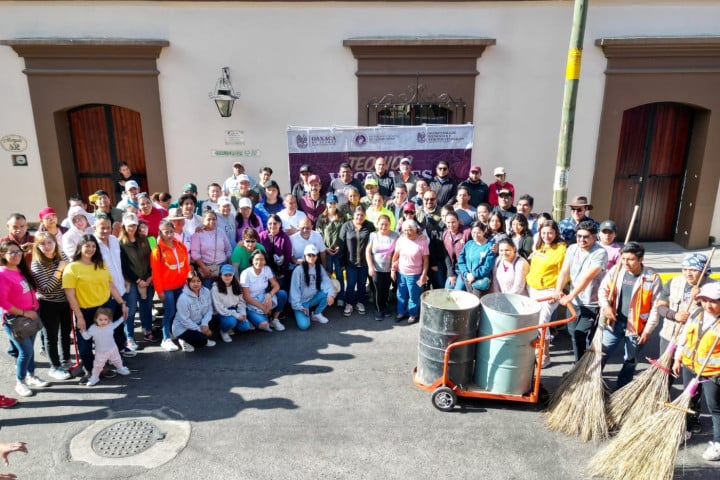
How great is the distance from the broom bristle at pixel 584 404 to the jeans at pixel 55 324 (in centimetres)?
539

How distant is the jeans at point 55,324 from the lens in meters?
5.80

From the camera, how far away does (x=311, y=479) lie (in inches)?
176

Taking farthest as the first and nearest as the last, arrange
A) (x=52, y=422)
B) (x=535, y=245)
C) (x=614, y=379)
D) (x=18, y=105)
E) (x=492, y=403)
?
(x=18, y=105) < (x=535, y=245) < (x=614, y=379) < (x=492, y=403) < (x=52, y=422)

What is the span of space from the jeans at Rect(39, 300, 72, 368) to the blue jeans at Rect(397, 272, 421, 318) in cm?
425

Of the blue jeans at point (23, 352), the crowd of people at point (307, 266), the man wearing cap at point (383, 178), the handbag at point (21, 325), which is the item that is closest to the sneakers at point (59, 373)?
the crowd of people at point (307, 266)

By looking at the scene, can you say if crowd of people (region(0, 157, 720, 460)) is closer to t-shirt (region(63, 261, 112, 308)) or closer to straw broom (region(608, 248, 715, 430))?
t-shirt (region(63, 261, 112, 308))

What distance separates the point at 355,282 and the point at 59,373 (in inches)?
161

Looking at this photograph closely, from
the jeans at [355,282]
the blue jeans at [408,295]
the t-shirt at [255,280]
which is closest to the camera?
the t-shirt at [255,280]

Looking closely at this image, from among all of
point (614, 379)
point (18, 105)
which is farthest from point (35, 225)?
point (614, 379)

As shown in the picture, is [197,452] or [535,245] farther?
[535,245]

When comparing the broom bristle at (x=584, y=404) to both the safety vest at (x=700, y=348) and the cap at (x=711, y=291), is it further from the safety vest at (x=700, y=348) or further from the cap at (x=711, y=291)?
the cap at (x=711, y=291)

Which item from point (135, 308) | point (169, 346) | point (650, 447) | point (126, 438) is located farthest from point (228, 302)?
point (650, 447)

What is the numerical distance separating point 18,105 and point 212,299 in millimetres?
5893

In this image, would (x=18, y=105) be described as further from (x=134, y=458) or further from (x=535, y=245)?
(x=535, y=245)
